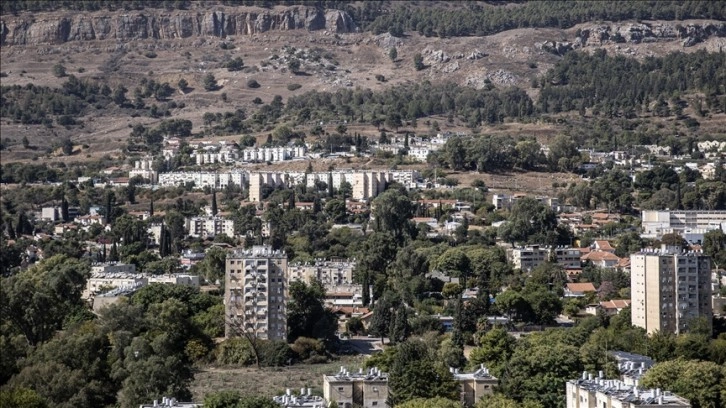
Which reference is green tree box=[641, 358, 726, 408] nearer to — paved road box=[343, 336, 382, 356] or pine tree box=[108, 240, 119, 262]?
paved road box=[343, 336, 382, 356]

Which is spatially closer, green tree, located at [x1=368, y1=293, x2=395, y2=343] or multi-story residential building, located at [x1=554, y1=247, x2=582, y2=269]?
green tree, located at [x1=368, y1=293, x2=395, y2=343]

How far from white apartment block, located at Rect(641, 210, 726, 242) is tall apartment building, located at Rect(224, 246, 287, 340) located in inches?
858

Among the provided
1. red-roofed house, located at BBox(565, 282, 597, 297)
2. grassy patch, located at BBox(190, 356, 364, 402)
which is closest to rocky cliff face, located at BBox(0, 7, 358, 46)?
red-roofed house, located at BBox(565, 282, 597, 297)

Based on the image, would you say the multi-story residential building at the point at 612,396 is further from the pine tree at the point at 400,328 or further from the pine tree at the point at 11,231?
the pine tree at the point at 11,231

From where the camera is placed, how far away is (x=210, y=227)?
65062mm

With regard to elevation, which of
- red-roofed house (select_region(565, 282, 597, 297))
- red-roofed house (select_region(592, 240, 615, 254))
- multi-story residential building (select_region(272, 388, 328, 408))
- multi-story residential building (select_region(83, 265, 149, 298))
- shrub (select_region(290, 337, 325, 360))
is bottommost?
red-roofed house (select_region(565, 282, 597, 297))

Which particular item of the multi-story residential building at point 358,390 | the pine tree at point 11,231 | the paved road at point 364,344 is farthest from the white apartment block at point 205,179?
the multi-story residential building at point 358,390

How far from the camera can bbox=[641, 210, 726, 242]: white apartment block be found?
60.7 m

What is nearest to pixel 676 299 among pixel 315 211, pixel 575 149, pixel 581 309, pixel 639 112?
pixel 581 309

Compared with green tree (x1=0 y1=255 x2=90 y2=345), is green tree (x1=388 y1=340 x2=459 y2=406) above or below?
below

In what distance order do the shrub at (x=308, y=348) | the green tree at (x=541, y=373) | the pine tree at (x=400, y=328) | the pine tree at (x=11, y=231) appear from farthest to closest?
1. the pine tree at (x=11, y=231)
2. the pine tree at (x=400, y=328)
3. the shrub at (x=308, y=348)
4. the green tree at (x=541, y=373)

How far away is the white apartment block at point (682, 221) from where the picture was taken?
2389 inches

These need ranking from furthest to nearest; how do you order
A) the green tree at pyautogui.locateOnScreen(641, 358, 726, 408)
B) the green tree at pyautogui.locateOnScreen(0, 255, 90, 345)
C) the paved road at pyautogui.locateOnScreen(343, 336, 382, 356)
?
the paved road at pyautogui.locateOnScreen(343, 336, 382, 356) → the green tree at pyautogui.locateOnScreen(0, 255, 90, 345) → the green tree at pyautogui.locateOnScreen(641, 358, 726, 408)

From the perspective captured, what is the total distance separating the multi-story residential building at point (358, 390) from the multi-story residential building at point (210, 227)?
33.5m
